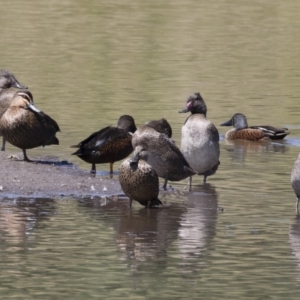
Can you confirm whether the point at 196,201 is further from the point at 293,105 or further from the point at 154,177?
the point at 293,105

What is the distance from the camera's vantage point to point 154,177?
1221 centimetres

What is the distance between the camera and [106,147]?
47.4ft

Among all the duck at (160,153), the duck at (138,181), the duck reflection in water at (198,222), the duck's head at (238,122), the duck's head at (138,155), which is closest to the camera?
the duck reflection in water at (198,222)

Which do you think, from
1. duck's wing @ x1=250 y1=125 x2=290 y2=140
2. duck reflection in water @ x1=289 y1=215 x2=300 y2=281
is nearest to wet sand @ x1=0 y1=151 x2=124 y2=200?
duck reflection in water @ x1=289 y1=215 x2=300 y2=281

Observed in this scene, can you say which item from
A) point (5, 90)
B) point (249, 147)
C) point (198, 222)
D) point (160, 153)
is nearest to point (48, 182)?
point (160, 153)

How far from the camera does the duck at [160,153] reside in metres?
13.4

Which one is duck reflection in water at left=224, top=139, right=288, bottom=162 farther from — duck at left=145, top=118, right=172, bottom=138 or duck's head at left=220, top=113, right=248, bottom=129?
duck at left=145, top=118, right=172, bottom=138

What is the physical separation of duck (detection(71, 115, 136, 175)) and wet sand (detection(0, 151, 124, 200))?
0.22m

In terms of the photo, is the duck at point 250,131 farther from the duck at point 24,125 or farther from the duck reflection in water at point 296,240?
the duck reflection in water at point 296,240

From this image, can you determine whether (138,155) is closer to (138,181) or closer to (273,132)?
(138,181)

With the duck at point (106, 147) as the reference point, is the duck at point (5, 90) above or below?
above

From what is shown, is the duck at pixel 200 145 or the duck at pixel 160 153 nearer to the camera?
the duck at pixel 160 153

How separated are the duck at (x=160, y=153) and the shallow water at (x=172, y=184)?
0.26m

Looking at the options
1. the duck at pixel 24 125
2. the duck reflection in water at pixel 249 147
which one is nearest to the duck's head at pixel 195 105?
the duck at pixel 24 125
